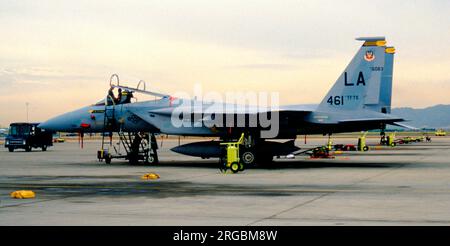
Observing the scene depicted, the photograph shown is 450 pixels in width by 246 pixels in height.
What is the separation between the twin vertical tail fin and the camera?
86.1ft

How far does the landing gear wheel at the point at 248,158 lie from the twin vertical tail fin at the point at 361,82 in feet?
11.3

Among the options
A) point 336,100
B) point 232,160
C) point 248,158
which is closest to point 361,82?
point 336,100

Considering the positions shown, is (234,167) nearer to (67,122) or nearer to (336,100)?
(336,100)

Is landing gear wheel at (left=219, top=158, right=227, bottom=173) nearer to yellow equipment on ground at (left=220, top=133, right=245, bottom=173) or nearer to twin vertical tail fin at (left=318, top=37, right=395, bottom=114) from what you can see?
yellow equipment on ground at (left=220, top=133, right=245, bottom=173)

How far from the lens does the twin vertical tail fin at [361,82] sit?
86.1ft

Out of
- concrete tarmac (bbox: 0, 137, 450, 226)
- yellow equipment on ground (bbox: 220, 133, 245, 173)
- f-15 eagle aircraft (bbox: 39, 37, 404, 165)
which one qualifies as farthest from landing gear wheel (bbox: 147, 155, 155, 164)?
yellow equipment on ground (bbox: 220, 133, 245, 173)

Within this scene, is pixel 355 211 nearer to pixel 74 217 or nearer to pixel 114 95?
pixel 74 217

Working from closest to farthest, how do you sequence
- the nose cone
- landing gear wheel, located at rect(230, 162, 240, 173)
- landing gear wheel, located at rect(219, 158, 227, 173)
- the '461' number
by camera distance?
1. landing gear wheel, located at rect(230, 162, 240, 173)
2. landing gear wheel, located at rect(219, 158, 227, 173)
3. the '461' number
4. the nose cone

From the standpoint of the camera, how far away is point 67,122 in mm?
29297

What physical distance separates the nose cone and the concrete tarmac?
6.39 metres

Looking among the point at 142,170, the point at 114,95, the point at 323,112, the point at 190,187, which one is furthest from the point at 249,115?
the point at 190,187

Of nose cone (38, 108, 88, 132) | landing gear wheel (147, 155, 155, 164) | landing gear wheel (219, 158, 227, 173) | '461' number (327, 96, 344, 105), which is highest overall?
'461' number (327, 96, 344, 105)

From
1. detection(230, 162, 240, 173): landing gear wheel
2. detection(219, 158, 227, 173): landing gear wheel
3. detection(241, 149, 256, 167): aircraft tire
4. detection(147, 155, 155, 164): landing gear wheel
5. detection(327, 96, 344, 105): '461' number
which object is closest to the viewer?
detection(230, 162, 240, 173): landing gear wheel

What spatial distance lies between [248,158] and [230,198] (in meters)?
11.4
